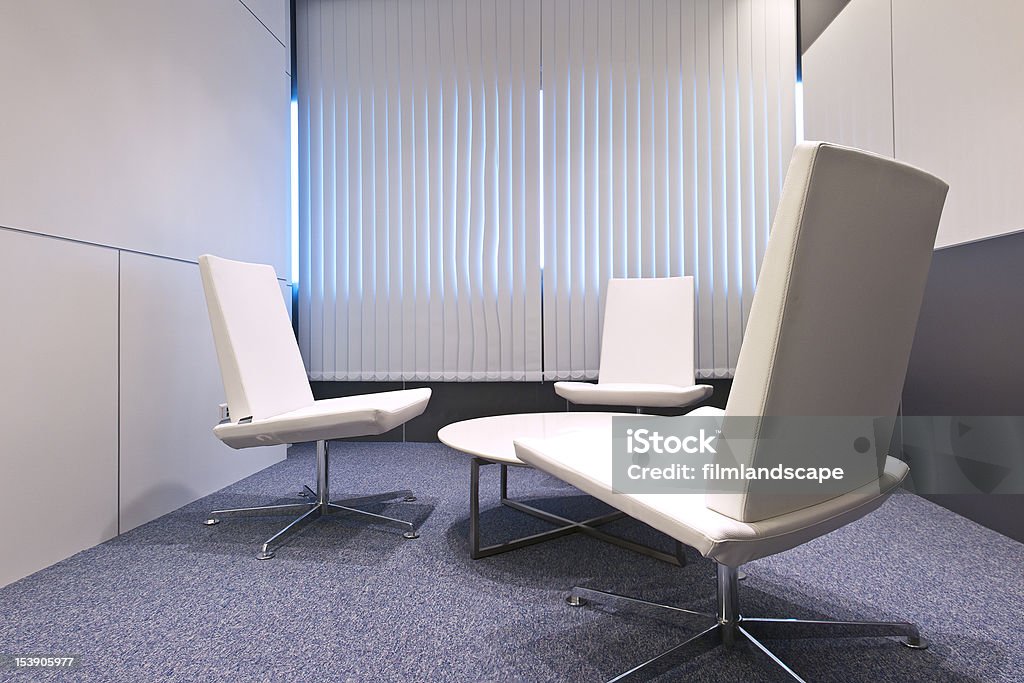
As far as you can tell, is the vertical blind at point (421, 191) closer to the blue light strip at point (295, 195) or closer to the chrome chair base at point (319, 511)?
the blue light strip at point (295, 195)

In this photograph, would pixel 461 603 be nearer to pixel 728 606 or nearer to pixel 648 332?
pixel 728 606

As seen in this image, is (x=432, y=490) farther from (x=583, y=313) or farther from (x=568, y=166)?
(x=568, y=166)

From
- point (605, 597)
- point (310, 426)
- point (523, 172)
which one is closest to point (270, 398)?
point (310, 426)

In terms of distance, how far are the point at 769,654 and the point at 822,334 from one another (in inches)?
27.9

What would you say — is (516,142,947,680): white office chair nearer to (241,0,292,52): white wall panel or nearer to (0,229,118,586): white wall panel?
(0,229,118,586): white wall panel

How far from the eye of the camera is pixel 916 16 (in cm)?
214

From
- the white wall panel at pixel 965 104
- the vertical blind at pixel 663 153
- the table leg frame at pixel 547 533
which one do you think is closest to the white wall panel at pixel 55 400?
the table leg frame at pixel 547 533

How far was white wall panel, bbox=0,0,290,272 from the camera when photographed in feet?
5.42

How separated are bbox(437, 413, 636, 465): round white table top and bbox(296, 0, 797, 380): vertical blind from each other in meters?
1.16

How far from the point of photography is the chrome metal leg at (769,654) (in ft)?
3.31

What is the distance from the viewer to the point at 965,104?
1901mm

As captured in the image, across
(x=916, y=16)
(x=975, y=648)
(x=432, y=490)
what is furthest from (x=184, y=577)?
(x=916, y=16)

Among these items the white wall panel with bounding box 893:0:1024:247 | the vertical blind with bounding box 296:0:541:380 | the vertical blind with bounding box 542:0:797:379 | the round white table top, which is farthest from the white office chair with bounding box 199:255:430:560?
the white wall panel with bounding box 893:0:1024:247

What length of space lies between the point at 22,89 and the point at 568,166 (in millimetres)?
2588
